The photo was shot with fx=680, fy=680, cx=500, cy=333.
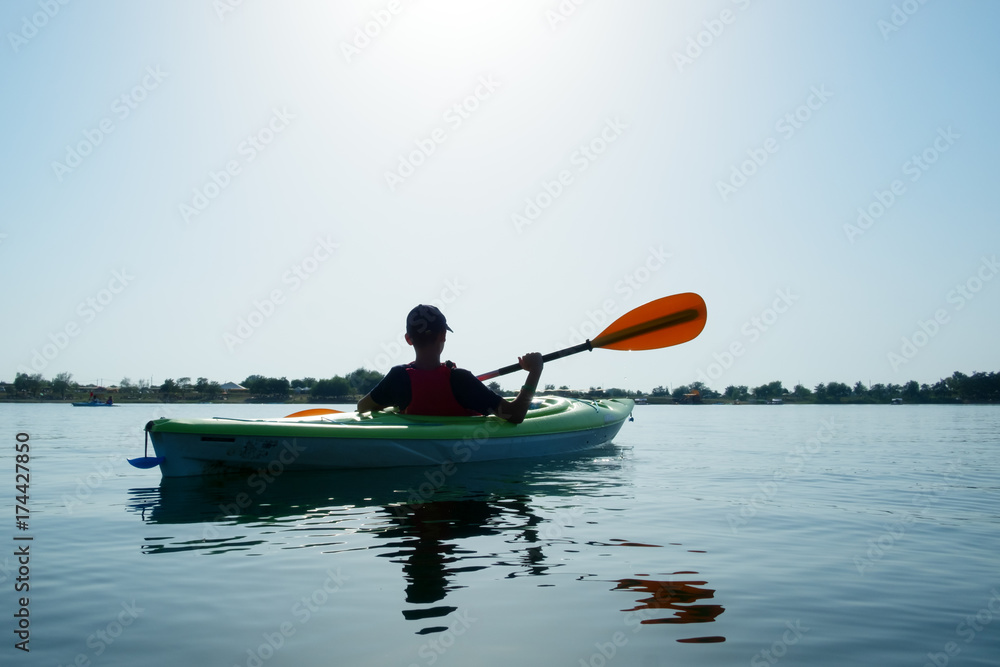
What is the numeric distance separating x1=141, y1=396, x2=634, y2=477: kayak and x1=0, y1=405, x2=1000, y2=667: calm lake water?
10.4 inches

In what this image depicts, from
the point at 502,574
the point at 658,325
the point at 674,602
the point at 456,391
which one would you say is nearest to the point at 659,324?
the point at 658,325

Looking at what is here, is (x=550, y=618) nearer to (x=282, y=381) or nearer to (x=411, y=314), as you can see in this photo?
(x=411, y=314)

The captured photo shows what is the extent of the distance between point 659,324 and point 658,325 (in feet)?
0.06

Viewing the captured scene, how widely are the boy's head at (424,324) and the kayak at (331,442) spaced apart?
38.1 inches

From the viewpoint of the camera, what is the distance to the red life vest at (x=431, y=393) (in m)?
7.53

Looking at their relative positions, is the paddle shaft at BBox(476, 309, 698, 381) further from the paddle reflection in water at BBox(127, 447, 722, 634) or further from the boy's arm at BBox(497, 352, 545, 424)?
the paddle reflection in water at BBox(127, 447, 722, 634)

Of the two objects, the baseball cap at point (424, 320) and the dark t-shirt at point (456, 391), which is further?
the dark t-shirt at point (456, 391)

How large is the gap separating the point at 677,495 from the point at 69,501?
541 cm

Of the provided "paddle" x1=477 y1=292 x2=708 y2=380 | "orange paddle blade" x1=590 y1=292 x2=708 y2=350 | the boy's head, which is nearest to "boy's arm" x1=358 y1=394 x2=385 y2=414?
the boy's head


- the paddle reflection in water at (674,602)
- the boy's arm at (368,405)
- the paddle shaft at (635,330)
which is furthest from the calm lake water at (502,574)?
the paddle shaft at (635,330)

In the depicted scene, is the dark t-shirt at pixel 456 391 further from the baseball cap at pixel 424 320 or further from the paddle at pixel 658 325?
the paddle at pixel 658 325

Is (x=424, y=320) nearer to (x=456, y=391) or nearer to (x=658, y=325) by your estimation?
(x=456, y=391)

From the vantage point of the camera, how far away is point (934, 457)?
1037 centimetres

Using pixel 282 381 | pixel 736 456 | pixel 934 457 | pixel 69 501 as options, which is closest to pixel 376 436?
pixel 69 501
